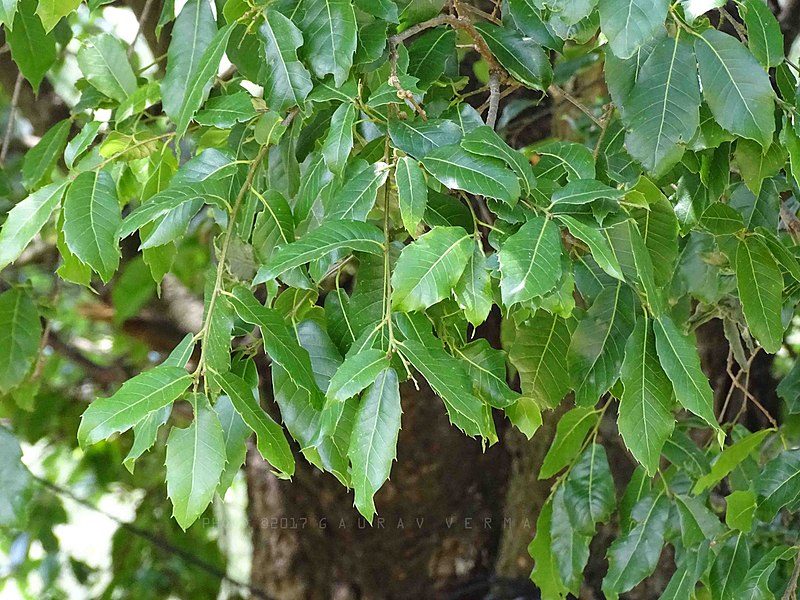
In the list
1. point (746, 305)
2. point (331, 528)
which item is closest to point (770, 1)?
point (746, 305)

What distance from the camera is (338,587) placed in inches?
66.0

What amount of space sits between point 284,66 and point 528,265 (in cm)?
25

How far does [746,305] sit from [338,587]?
1128mm

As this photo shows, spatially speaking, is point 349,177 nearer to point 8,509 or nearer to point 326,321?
point 326,321

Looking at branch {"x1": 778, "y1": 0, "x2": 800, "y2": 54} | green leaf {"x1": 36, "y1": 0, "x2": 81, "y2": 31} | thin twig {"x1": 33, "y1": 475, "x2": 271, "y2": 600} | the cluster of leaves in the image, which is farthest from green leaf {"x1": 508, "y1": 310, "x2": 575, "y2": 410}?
thin twig {"x1": 33, "y1": 475, "x2": 271, "y2": 600}

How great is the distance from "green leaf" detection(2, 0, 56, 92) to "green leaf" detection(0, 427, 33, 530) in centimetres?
40

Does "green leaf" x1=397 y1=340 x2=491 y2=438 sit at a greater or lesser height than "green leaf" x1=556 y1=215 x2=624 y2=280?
lesser

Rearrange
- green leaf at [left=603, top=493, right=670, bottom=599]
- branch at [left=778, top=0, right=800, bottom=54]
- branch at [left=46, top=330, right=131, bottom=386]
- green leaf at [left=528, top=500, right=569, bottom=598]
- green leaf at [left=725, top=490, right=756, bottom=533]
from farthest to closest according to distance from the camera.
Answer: branch at [left=46, top=330, right=131, bottom=386]
branch at [left=778, top=0, right=800, bottom=54]
green leaf at [left=528, top=500, right=569, bottom=598]
green leaf at [left=603, top=493, right=670, bottom=599]
green leaf at [left=725, top=490, right=756, bottom=533]

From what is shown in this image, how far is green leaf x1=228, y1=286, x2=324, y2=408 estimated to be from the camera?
0.60 meters

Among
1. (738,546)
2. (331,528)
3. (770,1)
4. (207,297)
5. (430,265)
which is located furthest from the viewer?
(331,528)

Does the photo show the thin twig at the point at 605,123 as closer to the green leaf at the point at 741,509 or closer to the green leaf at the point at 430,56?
the green leaf at the point at 430,56

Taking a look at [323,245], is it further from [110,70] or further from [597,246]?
[110,70]

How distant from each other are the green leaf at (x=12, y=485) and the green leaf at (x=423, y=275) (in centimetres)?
65

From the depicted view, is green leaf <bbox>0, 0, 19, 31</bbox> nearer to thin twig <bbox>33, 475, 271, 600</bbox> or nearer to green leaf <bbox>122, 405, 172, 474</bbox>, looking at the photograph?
green leaf <bbox>122, 405, 172, 474</bbox>
